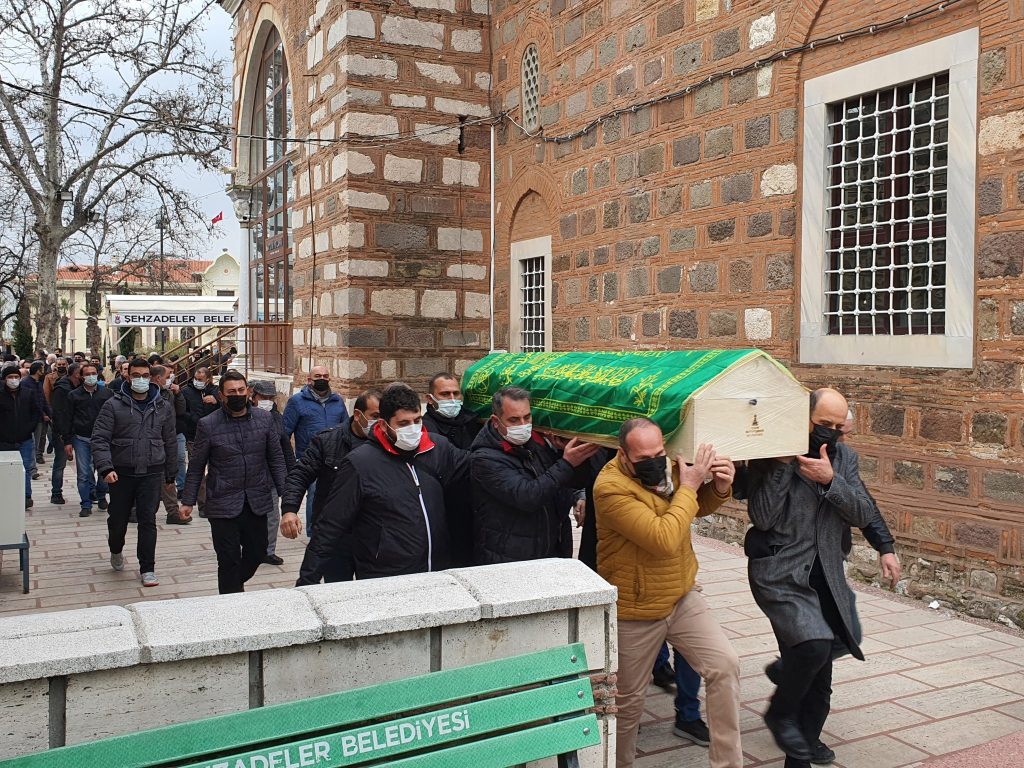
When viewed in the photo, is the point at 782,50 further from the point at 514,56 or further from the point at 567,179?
the point at 514,56

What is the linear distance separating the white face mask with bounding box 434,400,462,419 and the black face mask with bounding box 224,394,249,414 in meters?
1.58

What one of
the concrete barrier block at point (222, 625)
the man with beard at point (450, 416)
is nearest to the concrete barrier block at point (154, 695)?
the concrete barrier block at point (222, 625)

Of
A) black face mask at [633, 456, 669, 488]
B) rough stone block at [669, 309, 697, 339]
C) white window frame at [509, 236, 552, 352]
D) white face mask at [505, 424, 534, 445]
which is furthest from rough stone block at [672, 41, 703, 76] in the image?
black face mask at [633, 456, 669, 488]

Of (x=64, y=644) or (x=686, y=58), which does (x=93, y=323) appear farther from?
(x=64, y=644)

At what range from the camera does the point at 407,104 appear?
42.3ft

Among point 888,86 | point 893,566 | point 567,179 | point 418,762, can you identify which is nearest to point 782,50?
point 888,86

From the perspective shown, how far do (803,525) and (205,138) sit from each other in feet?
68.4

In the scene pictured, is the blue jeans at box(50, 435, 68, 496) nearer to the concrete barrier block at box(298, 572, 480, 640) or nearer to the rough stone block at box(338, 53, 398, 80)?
the rough stone block at box(338, 53, 398, 80)

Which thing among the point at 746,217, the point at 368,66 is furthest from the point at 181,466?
the point at 746,217

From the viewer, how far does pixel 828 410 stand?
163 inches

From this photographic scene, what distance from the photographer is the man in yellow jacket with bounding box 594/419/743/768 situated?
148 inches

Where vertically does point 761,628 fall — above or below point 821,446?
below

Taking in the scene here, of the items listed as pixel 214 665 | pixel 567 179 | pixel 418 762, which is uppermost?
pixel 567 179

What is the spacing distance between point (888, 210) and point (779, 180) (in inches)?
42.1
